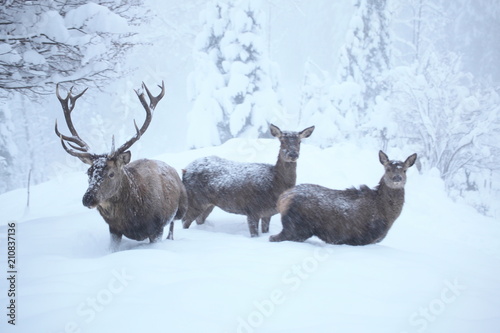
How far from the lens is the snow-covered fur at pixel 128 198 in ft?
12.5

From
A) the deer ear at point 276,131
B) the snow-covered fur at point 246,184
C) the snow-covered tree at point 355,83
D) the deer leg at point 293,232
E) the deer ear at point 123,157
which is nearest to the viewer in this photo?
the deer ear at point 123,157

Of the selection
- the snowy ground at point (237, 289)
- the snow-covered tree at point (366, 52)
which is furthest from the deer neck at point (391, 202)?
the snow-covered tree at point (366, 52)

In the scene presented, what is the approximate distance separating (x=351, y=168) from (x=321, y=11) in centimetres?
4903

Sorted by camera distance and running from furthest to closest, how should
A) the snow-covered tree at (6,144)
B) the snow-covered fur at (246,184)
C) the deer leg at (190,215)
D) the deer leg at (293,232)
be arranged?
the snow-covered tree at (6,144) < the deer leg at (190,215) < the snow-covered fur at (246,184) < the deer leg at (293,232)

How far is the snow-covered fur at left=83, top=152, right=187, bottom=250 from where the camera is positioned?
12.5 feet

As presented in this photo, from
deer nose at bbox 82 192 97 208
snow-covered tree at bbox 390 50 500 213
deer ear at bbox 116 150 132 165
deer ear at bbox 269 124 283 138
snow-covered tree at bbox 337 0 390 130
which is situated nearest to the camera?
deer nose at bbox 82 192 97 208

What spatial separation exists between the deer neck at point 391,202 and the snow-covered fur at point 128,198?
2959 millimetres

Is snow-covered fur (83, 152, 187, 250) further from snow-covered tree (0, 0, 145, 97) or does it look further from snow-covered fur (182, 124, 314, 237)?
snow-covered tree (0, 0, 145, 97)

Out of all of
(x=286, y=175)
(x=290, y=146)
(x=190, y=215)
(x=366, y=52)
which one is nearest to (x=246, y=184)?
(x=286, y=175)

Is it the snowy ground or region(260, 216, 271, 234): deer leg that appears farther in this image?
region(260, 216, 271, 234): deer leg

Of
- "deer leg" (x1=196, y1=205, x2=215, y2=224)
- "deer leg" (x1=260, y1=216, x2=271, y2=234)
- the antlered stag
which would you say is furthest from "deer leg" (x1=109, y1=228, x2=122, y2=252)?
"deer leg" (x1=260, y1=216, x2=271, y2=234)

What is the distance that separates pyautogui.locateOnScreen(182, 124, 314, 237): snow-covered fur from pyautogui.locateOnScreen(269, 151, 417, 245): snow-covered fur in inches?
43.8

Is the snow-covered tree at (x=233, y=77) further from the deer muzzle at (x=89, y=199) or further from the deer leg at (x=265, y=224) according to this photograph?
the deer muzzle at (x=89, y=199)

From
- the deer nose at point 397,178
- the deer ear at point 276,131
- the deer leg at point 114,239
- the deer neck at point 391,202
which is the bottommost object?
the deer leg at point 114,239
